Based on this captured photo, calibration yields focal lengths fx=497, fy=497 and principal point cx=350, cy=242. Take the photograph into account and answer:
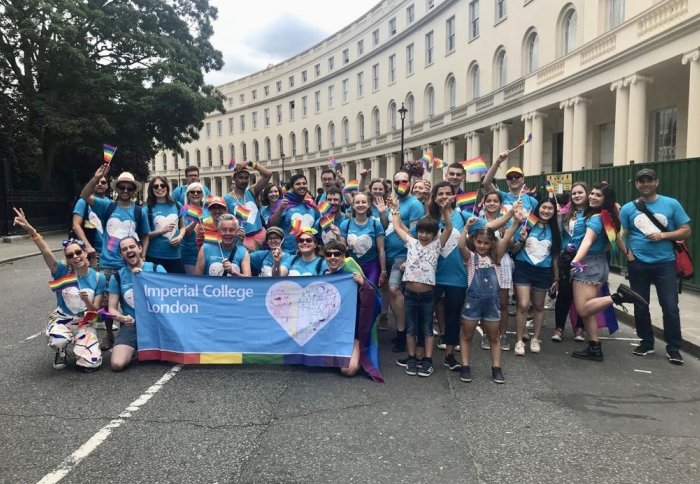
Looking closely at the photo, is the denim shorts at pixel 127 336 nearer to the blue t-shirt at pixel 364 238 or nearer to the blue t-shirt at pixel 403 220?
the blue t-shirt at pixel 364 238

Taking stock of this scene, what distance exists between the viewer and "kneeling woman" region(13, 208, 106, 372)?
506 cm

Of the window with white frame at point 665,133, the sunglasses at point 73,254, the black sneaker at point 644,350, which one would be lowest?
the black sneaker at point 644,350

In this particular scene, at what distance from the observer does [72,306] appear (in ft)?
17.0

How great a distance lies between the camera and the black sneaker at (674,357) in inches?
212

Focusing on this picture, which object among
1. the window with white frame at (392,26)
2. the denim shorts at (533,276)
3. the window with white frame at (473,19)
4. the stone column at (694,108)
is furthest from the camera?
the window with white frame at (392,26)

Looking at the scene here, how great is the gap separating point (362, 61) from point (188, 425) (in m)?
50.2

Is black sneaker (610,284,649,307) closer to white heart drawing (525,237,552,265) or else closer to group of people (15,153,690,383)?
group of people (15,153,690,383)

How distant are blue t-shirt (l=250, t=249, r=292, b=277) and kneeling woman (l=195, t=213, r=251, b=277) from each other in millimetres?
203

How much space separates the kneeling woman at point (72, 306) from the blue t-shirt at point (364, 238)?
9.49 ft

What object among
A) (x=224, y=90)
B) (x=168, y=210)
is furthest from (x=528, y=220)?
(x=224, y=90)

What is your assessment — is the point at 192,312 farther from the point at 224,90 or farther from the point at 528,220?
the point at 224,90

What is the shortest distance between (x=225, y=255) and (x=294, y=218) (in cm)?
124

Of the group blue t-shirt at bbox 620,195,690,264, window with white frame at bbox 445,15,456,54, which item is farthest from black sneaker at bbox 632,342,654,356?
window with white frame at bbox 445,15,456,54

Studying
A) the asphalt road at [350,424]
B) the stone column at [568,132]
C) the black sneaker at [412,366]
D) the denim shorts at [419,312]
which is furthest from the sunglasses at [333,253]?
the stone column at [568,132]
